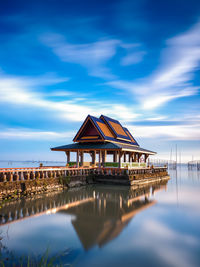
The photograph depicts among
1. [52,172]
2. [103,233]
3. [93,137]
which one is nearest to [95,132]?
[93,137]

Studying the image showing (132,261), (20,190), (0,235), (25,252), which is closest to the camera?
(132,261)

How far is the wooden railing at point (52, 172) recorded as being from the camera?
18.8 meters

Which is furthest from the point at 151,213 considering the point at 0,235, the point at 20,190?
the point at 20,190

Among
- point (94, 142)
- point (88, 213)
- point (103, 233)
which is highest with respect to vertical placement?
point (94, 142)

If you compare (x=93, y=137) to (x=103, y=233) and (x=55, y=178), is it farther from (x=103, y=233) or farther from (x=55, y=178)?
(x=103, y=233)

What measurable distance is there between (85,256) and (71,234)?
2375mm

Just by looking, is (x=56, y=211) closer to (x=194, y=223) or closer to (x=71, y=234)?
(x=71, y=234)

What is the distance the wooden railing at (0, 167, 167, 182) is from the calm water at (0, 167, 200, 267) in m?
2.82

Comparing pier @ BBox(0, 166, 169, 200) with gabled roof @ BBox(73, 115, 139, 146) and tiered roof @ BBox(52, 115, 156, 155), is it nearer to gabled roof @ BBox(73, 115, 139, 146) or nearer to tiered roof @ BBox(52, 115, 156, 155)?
tiered roof @ BBox(52, 115, 156, 155)

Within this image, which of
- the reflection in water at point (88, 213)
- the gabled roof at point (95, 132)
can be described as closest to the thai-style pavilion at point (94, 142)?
the gabled roof at point (95, 132)

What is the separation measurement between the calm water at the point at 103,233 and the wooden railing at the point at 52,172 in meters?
2.82

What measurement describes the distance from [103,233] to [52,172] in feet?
47.8

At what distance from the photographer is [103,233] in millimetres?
10586

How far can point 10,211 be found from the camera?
14.5m
